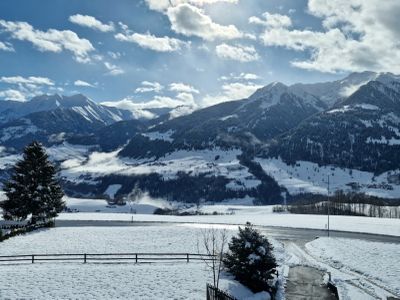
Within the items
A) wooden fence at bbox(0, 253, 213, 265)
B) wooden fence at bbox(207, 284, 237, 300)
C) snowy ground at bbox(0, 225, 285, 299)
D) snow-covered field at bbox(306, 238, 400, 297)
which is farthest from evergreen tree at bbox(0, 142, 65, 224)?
wooden fence at bbox(207, 284, 237, 300)

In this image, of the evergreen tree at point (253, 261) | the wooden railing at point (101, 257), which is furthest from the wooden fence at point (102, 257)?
the evergreen tree at point (253, 261)

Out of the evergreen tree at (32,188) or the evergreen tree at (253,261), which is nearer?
the evergreen tree at (253,261)

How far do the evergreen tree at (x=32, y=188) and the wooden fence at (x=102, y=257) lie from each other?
93.4 feet

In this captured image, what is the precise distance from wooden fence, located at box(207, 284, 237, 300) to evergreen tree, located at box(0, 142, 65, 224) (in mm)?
53961

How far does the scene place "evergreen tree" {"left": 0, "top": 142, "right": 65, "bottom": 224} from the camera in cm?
8019

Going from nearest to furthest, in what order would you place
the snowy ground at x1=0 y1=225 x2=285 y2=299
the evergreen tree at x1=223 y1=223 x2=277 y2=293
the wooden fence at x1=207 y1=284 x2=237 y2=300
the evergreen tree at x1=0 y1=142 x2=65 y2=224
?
the wooden fence at x1=207 y1=284 x2=237 y2=300 < the snowy ground at x1=0 y1=225 x2=285 y2=299 < the evergreen tree at x1=223 y1=223 x2=277 y2=293 < the evergreen tree at x1=0 y1=142 x2=65 y2=224

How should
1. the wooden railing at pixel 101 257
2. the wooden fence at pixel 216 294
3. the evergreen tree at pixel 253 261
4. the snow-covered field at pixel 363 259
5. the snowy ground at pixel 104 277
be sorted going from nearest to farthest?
the wooden fence at pixel 216 294, the snowy ground at pixel 104 277, the evergreen tree at pixel 253 261, the snow-covered field at pixel 363 259, the wooden railing at pixel 101 257

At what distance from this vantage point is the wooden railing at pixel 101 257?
5112 centimetres

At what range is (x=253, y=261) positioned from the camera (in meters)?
43.0

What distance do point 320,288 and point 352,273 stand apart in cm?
890

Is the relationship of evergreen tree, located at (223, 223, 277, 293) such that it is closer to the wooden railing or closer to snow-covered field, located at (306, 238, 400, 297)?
the wooden railing

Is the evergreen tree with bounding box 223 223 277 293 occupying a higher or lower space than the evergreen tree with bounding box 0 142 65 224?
lower

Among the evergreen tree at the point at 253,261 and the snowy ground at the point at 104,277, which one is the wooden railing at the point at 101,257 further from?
the evergreen tree at the point at 253,261

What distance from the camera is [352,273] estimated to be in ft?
168
